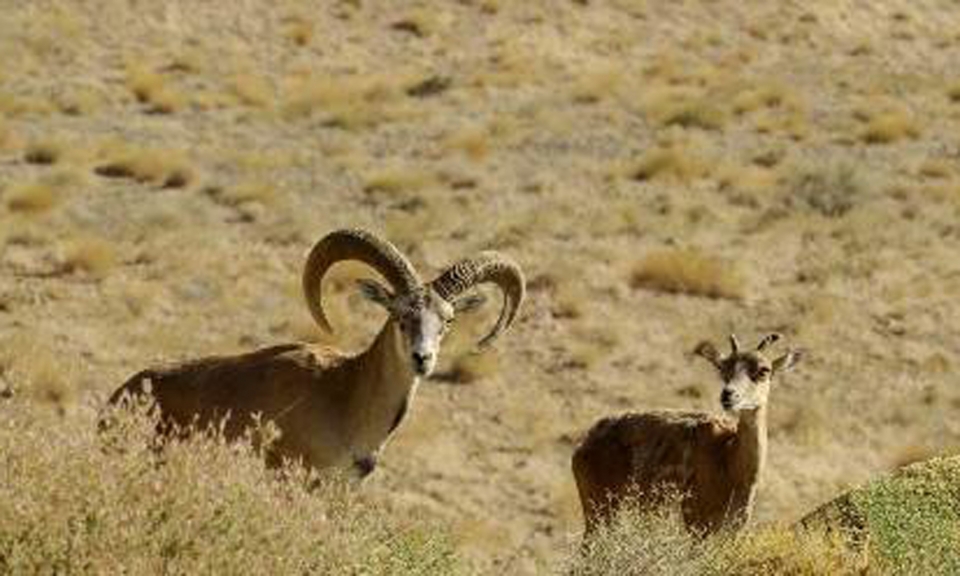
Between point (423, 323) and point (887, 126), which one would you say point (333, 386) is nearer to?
point (423, 323)

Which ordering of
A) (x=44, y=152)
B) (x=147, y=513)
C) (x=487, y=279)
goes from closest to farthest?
(x=147, y=513) < (x=487, y=279) < (x=44, y=152)

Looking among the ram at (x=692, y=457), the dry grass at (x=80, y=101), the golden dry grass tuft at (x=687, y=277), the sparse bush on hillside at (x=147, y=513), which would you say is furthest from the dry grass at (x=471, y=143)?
the sparse bush on hillside at (x=147, y=513)

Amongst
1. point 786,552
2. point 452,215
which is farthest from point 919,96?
point 786,552

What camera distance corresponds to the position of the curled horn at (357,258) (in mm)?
11328

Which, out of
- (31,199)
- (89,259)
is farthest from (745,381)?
(31,199)

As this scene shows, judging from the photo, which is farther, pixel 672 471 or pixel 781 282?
pixel 781 282

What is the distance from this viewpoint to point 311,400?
11.1 metres

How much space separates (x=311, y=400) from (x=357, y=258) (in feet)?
3.44

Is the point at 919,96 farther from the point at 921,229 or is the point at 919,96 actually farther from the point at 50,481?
the point at 50,481

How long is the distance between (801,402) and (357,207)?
921cm

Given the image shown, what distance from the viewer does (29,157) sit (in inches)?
1093

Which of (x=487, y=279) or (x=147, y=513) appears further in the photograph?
(x=487, y=279)

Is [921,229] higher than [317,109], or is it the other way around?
[921,229]

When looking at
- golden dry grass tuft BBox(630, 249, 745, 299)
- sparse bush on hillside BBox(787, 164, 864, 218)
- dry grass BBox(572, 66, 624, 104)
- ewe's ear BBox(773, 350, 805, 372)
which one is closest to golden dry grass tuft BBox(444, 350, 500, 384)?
golden dry grass tuft BBox(630, 249, 745, 299)
